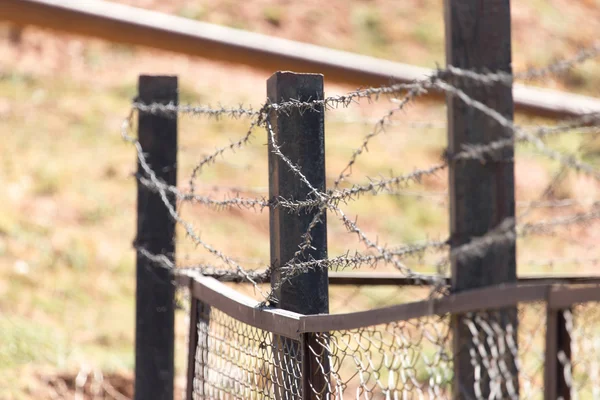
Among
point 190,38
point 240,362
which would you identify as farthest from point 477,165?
point 190,38

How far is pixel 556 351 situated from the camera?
1.17 m

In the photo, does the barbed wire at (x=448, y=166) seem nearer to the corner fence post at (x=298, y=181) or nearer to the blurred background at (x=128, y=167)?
the corner fence post at (x=298, y=181)

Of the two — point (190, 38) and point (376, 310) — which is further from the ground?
point (190, 38)

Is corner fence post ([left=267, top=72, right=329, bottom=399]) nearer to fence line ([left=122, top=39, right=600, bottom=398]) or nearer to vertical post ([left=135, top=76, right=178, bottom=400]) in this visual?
fence line ([left=122, top=39, right=600, bottom=398])

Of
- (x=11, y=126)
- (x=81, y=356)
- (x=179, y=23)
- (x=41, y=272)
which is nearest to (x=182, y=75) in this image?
(x=11, y=126)

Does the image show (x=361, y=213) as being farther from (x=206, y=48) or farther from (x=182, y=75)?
(x=206, y=48)

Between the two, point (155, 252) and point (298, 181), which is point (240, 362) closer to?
point (298, 181)

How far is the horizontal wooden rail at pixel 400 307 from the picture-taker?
1155mm

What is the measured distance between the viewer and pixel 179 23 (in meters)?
3.23

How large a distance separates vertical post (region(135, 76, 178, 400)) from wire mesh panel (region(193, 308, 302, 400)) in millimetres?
557

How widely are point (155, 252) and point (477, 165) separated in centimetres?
207

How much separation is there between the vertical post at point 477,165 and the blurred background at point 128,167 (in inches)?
7.9

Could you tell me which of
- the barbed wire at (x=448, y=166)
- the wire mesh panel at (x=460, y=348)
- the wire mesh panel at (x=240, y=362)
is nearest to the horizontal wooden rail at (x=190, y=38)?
the barbed wire at (x=448, y=166)

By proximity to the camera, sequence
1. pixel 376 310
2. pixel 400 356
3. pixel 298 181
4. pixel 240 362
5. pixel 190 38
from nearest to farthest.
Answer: pixel 376 310
pixel 400 356
pixel 298 181
pixel 240 362
pixel 190 38
